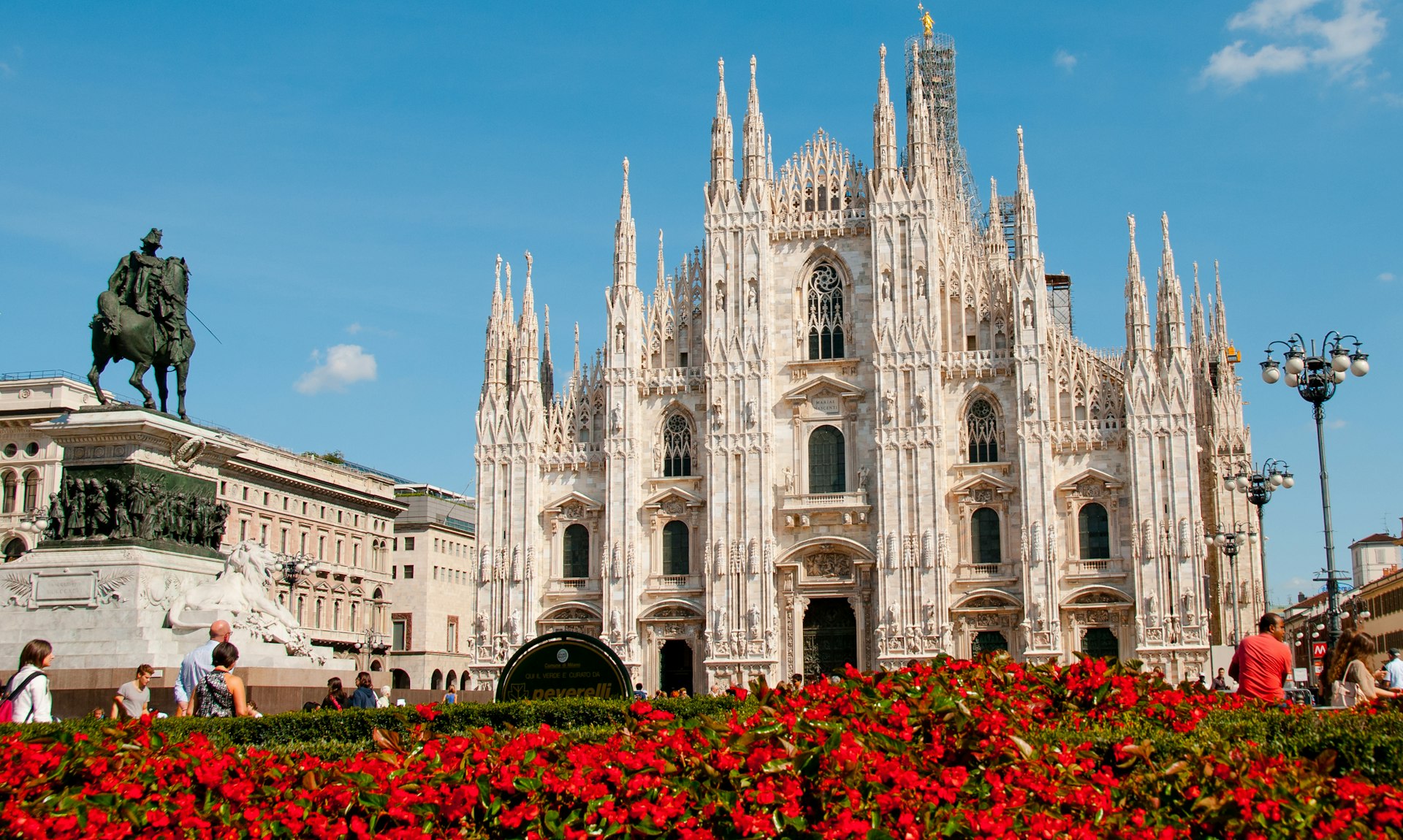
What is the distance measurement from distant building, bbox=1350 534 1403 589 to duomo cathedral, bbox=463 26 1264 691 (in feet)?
178

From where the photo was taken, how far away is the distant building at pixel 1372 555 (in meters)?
98.2

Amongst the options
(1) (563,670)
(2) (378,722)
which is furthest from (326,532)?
(2) (378,722)

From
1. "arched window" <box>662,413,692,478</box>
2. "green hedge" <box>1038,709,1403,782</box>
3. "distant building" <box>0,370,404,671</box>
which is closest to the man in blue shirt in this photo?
"green hedge" <box>1038,709,1403,782</box>

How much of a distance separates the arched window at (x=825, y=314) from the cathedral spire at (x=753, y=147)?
A: 3769 millimetres

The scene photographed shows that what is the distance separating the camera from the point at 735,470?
4703cm

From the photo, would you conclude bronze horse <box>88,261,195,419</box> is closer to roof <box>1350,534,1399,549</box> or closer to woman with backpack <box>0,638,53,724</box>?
woman with backpack <box>0,638,53,724</box>

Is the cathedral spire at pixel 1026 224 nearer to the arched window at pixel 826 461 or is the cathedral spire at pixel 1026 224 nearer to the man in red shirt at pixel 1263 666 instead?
the arched window at pixel 826 461

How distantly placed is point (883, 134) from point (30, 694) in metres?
39.8

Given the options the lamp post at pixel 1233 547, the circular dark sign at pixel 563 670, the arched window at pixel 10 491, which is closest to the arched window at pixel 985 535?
the lamp post at pixel 1233 547

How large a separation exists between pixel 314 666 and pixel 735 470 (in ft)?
92.1

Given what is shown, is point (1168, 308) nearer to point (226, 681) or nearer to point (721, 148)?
point (721, 148)

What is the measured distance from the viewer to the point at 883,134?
4841 centimetres

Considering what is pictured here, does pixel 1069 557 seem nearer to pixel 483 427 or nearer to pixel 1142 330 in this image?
pixel 1142 330

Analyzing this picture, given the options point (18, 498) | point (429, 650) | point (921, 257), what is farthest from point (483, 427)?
point (429, 650)
